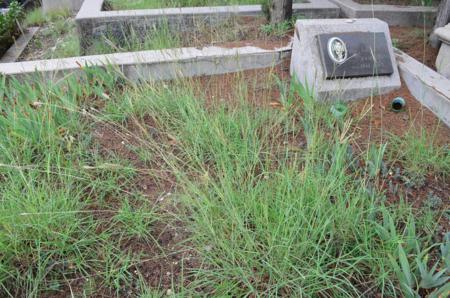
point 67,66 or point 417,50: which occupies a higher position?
point 67,66

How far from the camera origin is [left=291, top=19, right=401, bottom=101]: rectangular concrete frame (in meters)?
2.52

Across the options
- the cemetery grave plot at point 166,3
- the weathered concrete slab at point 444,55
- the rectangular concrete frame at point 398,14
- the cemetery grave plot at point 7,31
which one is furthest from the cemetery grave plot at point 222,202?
the cemetery grave plot at point 7,31

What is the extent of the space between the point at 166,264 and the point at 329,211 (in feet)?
2.42

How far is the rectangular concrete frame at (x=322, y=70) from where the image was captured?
2.52 metres

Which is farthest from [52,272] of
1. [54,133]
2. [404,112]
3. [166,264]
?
[404,112]

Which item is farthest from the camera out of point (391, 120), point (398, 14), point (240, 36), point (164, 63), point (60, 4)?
point (60, 4)

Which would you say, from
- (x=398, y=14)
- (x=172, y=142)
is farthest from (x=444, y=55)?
(x=172, y=142)

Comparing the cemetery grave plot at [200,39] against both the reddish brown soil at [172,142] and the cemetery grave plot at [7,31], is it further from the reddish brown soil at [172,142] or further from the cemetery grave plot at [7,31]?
the reddish brown soil at [172,142]

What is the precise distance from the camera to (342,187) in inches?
63.7

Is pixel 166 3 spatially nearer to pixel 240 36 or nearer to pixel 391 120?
pixel 240 36

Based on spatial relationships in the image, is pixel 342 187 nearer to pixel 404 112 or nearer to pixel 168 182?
pixel 168 182

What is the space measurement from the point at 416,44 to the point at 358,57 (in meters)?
1.25

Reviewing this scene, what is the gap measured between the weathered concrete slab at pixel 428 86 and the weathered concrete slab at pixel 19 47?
423cm

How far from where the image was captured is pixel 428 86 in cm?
248
